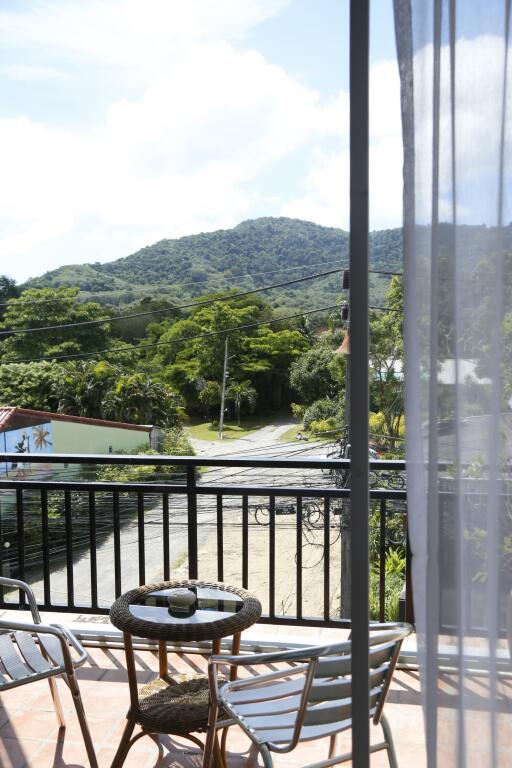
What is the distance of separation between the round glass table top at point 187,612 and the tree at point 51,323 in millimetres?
24970

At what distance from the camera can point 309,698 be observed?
168 centimetres

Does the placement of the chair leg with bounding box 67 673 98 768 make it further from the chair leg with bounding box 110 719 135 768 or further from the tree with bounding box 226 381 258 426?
the tree with bounding box 226 381 258 426

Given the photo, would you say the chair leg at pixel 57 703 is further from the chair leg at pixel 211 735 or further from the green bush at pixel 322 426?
the green bush at pixel 322 426

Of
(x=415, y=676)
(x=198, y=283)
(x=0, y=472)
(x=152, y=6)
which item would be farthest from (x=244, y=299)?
(x=415, y=676)

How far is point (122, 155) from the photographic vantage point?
109ft

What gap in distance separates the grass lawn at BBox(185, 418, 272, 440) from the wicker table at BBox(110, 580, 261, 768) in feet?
79.2

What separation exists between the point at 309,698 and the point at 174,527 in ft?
59.6

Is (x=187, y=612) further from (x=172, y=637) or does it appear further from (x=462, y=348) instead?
(x=462, y=348)

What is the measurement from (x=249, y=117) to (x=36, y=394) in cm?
1582

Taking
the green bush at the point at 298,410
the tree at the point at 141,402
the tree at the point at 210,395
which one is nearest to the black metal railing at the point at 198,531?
the tree at the point at 141,402

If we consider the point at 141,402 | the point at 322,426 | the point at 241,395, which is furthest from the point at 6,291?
the point at 322,426

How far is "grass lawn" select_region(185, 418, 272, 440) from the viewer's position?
1051 inches

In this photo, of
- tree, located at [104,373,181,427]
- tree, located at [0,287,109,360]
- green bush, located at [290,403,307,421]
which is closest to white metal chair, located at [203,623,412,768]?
green bush, located at [290,403,307,421]

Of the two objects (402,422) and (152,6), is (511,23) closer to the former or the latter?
(402,422)
